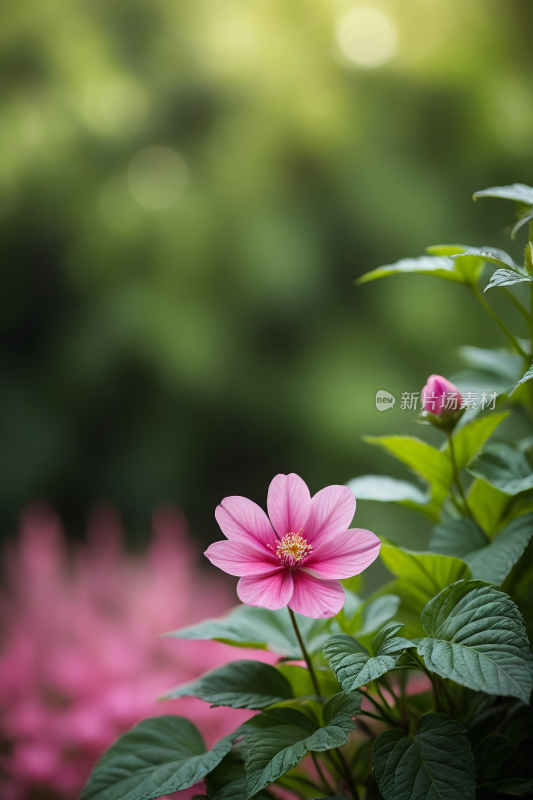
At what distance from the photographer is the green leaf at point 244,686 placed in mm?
370

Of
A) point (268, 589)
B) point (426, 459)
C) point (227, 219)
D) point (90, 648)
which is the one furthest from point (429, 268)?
point (227, 219)

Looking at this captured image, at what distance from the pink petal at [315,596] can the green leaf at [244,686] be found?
77mm

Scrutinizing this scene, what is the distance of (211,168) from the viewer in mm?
1333

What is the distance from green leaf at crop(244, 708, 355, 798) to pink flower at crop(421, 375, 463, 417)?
19 centimetres

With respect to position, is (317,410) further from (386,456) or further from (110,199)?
(110,199)

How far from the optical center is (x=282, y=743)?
33 centimetres

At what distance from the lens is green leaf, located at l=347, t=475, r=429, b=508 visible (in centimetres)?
42

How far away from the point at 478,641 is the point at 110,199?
4.01 feet

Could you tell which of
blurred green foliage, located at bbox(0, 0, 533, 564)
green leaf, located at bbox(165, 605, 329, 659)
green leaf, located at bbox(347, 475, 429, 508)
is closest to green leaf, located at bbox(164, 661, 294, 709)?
green leaf, located at bbox(165, 605, 329, 659)

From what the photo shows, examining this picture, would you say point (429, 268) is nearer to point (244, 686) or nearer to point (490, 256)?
point (490, 256)

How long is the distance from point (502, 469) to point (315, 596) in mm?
166

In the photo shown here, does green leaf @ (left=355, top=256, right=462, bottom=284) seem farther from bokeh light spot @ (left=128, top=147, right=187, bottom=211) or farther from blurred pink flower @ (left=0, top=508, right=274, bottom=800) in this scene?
bokeh light spot @ (left=128, top=147, right=187, bottom=211)

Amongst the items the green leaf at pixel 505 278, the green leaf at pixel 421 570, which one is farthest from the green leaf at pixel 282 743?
the green leaf at pixel 505 278

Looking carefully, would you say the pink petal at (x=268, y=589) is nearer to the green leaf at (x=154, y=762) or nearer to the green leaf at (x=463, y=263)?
the green leaf at (x=154, y=762)
